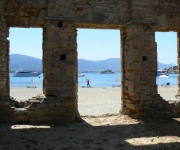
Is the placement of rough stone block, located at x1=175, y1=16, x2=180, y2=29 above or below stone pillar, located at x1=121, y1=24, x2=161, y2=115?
above

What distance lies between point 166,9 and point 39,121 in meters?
6.34

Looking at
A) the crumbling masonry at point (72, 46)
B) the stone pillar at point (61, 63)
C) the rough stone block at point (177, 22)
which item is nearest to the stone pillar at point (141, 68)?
the crumbling masonry at point (72, 46)

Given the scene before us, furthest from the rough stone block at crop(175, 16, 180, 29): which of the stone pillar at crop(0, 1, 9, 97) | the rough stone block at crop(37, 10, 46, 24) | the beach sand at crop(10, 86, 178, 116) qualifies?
the stone pillar at crop(0, 1, 9, 97)

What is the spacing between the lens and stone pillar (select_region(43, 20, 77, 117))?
27.3 feet

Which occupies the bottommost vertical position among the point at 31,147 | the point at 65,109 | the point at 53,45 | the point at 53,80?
the point at 31,147

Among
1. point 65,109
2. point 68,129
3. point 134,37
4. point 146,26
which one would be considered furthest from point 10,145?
point 146,26

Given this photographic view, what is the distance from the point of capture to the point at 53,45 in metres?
8.37

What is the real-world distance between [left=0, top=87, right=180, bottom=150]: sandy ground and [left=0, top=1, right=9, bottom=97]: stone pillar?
1377 millimetres

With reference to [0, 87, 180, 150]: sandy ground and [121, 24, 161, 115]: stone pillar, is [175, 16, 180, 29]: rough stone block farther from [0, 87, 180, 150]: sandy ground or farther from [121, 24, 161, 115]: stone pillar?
[0, 87, 180, 150]: sandy ground

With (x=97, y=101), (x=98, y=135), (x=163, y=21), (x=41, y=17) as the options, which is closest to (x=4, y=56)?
(x=41, y=17)

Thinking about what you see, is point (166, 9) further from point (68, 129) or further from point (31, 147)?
point (31, 147)

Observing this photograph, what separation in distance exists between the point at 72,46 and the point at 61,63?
2.35 ft

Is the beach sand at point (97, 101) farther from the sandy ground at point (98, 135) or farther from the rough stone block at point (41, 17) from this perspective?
the rough stone block at point (41, 17)

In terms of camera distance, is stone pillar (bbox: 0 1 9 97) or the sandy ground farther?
stone pillar (bbox: 0 1 9 97)
